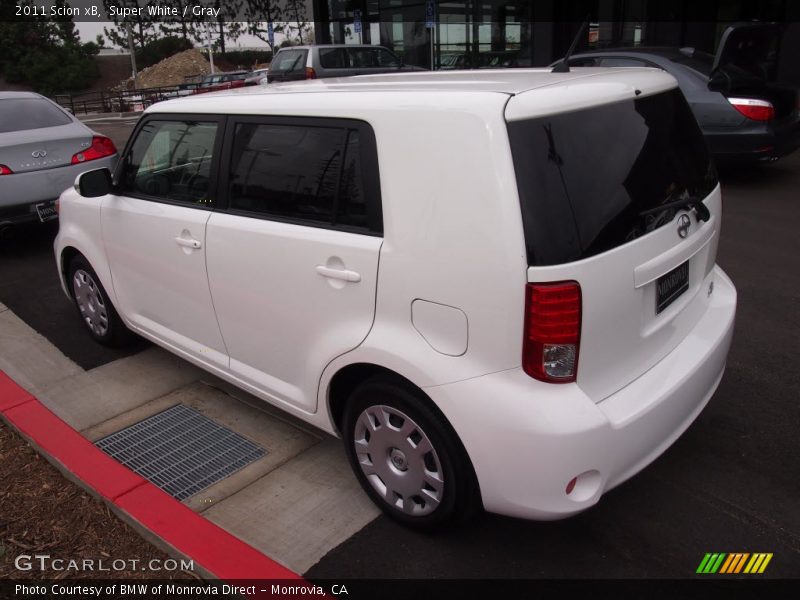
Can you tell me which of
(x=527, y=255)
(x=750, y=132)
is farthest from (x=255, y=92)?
(x=750, y=132)

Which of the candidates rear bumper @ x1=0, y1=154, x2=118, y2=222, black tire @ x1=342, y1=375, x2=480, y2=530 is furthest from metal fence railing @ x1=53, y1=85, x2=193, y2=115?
black tire @ x1=342, y1=375, x2=480, y2=530

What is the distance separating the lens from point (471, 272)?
227 cm

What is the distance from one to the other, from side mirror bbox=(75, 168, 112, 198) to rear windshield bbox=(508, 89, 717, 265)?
271 centimetres

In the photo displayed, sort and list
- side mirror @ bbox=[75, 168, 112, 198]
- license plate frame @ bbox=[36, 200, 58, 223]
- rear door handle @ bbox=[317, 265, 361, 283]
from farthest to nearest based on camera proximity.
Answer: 1. license plate frame @ bbox=[36, 200, 58, 223]
2. side mirror @ bbox=[75, 168, 112, 198]
3. rear door handle @ bbox=[317, 265, 361, 283]

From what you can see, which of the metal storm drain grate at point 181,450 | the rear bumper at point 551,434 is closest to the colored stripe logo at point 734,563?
the rear bumper at point 551,434

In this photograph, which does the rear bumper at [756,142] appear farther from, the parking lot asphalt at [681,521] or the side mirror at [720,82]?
the parking lot asphalt at [681,521]

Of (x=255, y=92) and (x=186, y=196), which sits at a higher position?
(x=255, y=92)

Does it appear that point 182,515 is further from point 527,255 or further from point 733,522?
point 733,522

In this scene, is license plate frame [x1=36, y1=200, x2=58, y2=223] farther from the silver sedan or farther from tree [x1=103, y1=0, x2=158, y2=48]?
tree [x1=103, y1=0, x2=158, y2=48]

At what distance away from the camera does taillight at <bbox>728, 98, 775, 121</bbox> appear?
7.87 metres

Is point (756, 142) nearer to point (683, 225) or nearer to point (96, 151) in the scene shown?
point (683, 225)

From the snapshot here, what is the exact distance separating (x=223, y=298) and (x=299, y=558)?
1.26 metres

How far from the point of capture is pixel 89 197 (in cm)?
399

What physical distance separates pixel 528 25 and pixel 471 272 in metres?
16.6
